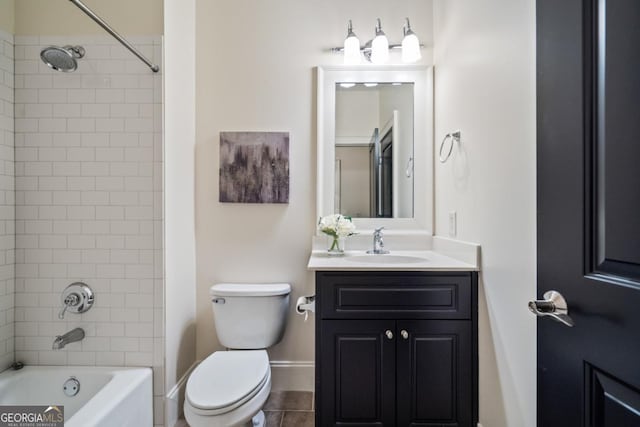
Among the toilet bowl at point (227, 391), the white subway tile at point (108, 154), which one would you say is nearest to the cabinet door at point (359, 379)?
the toilet bowl at point (227, 391)

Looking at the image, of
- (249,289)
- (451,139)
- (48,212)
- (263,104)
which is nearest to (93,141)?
(48,212)

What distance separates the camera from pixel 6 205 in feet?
4.99

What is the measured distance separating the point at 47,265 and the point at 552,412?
216 centimetres

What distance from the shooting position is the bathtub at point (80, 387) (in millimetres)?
1375

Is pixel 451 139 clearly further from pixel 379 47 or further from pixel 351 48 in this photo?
pixel 351 48

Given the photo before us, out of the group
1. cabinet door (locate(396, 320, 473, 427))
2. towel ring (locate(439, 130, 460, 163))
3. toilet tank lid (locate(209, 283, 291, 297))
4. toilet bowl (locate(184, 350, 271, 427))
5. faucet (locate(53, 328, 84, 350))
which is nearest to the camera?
toilet bowl (locate(184, 350, 271, 427))

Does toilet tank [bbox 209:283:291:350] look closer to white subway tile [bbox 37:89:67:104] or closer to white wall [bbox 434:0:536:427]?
white wall [bbox 434:0:536:427]

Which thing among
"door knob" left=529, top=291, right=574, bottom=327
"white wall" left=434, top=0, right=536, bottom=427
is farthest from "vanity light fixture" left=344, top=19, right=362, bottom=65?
"door knob" left=529, top=291, right=574, bottom=327

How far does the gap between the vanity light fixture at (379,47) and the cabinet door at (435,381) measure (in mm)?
1585

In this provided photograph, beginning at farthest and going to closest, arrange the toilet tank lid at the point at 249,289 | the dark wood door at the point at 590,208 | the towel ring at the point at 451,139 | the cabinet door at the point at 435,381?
the toilet tank lid at the point at 249,289 < the towel ring at the point at 451,139 < the cabinet door at the point at 435,381 < the dark wood door at the point at 590,208

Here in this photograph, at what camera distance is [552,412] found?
27.1 inches

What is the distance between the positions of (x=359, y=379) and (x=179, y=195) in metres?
1.37

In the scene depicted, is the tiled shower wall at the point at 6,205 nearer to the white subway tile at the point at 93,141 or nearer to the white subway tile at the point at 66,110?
the white subway tile at the point at 66,110

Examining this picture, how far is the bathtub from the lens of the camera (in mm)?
1375
